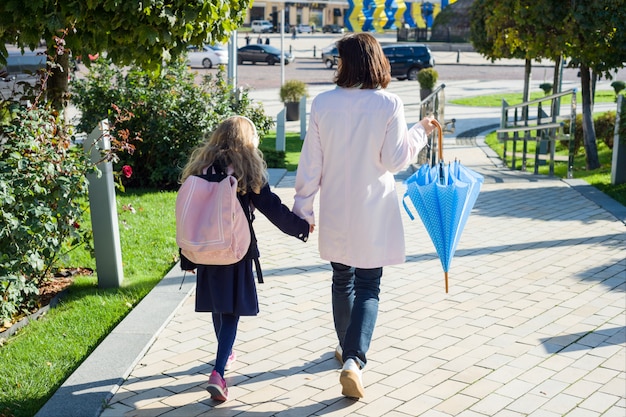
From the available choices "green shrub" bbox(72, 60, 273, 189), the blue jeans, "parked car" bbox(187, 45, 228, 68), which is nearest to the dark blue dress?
the blue jeans

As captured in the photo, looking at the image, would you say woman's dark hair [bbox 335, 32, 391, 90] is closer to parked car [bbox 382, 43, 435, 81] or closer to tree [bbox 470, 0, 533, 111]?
tree [bbox 470, 0, 533, 111]

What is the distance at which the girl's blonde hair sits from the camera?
4027 mm

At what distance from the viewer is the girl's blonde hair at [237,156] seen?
403cm

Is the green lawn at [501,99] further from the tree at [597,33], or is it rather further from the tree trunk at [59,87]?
the tree trunk at [59,87]

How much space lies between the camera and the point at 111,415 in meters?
A: 3.96

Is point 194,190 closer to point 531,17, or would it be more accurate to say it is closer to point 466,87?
point 531,17

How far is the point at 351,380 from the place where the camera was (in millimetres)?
3998

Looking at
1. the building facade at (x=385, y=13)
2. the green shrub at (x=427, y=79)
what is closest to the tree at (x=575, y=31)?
the building facade at (x=385, y=13)

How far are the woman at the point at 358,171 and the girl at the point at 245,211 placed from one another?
0.47 ft

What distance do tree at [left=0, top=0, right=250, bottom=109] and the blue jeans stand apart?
1.77 m

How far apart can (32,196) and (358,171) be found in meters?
2.13

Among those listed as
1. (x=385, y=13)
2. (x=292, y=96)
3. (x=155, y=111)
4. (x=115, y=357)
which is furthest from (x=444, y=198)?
(x=385, y=13)

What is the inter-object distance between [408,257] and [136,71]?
459 cm

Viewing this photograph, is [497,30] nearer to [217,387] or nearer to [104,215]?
[104,215]
